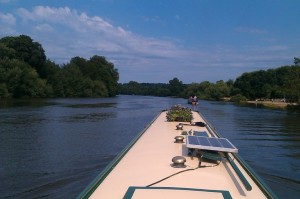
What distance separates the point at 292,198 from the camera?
891 centimetres

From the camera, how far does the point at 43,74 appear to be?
85.6 meters

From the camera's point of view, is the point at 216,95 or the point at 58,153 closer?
the point at 58,153

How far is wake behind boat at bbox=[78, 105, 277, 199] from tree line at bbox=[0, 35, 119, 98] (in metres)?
63.7

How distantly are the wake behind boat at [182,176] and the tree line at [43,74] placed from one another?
63743 mm

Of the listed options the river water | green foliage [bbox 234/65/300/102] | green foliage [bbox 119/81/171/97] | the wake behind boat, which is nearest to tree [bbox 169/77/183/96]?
green foliage [bbox 119/81/171/97]

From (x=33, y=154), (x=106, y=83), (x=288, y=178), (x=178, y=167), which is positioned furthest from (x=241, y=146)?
(x=106, y=83)

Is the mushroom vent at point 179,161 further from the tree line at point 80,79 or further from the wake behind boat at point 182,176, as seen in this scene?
the tree line at point 80,79

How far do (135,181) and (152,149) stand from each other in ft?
9.02

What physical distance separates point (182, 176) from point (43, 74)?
84.8 m

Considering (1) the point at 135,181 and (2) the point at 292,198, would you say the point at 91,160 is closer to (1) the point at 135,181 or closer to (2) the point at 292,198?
(2) the point at 292,198

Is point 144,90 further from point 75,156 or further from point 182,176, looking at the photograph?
point 182,176

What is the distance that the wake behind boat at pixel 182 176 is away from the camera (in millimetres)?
4562

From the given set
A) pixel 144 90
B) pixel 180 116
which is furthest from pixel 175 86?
pixel 180 116

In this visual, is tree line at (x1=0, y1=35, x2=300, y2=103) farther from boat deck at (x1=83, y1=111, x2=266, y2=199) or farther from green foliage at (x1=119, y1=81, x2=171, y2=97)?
boat deck at (x1=83, y1=111, x2=266, y2=199)
